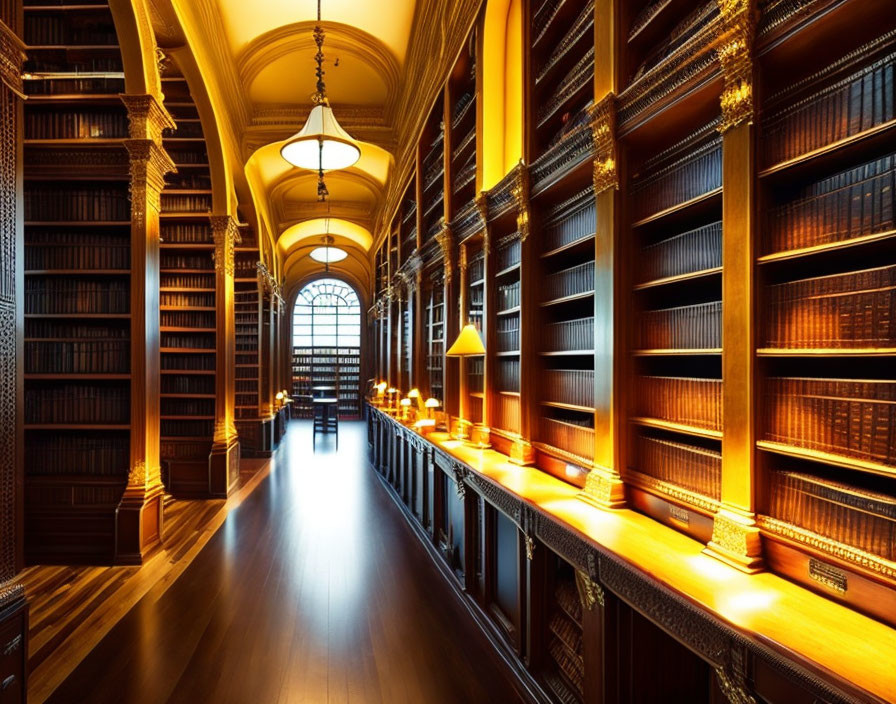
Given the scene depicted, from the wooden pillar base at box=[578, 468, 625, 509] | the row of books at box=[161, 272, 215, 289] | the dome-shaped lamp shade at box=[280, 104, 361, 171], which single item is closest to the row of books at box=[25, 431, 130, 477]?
the row of books at box=[161, 272, 215, 289]

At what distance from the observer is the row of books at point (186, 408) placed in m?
6.97

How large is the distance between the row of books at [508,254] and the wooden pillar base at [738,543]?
2134 millimetres

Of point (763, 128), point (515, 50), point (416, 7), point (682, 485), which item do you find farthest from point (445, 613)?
point (416, 7)

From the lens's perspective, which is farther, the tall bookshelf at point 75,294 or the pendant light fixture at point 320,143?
the tall bookshelf at point 75,294

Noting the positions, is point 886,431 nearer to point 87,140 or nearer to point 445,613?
point 445,613

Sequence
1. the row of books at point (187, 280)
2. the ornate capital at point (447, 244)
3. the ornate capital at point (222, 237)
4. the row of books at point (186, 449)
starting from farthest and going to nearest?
the row of books at point (187, 280) < the row of books at point (186, 449) < the ornate capital at point (222, 237) < the ornate capital at point (447, 244)

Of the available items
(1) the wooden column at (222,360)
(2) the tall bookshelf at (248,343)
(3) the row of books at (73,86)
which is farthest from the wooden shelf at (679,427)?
(2) the tall bookshelf at (248,343)

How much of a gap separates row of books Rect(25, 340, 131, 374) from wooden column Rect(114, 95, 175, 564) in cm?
24

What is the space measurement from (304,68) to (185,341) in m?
4.01

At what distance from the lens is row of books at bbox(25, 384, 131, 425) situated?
470 cm

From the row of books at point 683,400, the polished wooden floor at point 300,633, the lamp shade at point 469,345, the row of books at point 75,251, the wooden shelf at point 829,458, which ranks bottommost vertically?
the polished wooden floor at point 300,633

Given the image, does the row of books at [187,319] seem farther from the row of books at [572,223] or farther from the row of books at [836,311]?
the row of books at [836,311]

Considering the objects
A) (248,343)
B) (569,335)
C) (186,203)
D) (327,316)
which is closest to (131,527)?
(569,335)

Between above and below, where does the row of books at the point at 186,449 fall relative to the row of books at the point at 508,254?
below
